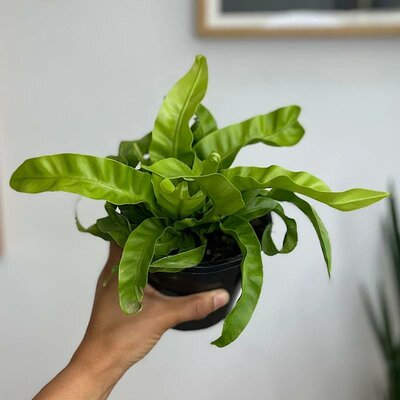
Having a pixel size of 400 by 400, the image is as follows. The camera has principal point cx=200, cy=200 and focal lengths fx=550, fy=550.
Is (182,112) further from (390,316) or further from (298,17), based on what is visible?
(390,316)

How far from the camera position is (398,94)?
108 centimetres

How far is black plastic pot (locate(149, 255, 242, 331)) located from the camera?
712 mm

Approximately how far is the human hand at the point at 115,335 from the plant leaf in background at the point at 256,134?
19 cm

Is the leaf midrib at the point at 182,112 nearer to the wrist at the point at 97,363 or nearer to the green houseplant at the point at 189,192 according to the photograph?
the green houseplant at the point at 189,192

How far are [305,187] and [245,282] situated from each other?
129 millimetres

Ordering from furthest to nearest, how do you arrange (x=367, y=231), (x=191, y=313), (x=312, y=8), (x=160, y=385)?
(x=160, y=385), (x=367, y=231), (x=312, y=8), (x=191, y=313)

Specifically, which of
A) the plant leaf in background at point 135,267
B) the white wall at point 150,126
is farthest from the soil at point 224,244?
the white wall at point 150,126

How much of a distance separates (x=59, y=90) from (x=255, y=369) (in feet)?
2.42

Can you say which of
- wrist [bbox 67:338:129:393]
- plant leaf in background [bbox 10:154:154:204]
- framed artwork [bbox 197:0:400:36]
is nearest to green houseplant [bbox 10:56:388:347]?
plant leaf in background [bbox 10:154:154:204]

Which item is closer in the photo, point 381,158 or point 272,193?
point 272,193

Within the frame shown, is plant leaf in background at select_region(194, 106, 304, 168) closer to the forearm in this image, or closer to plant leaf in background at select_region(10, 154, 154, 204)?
plant leaf in background at select_region(10, 154, 154, 204)

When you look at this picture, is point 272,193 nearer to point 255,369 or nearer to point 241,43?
point 241,43

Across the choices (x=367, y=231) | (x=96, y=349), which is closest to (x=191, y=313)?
(x=96, y=349)

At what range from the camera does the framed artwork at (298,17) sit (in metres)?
1.01
